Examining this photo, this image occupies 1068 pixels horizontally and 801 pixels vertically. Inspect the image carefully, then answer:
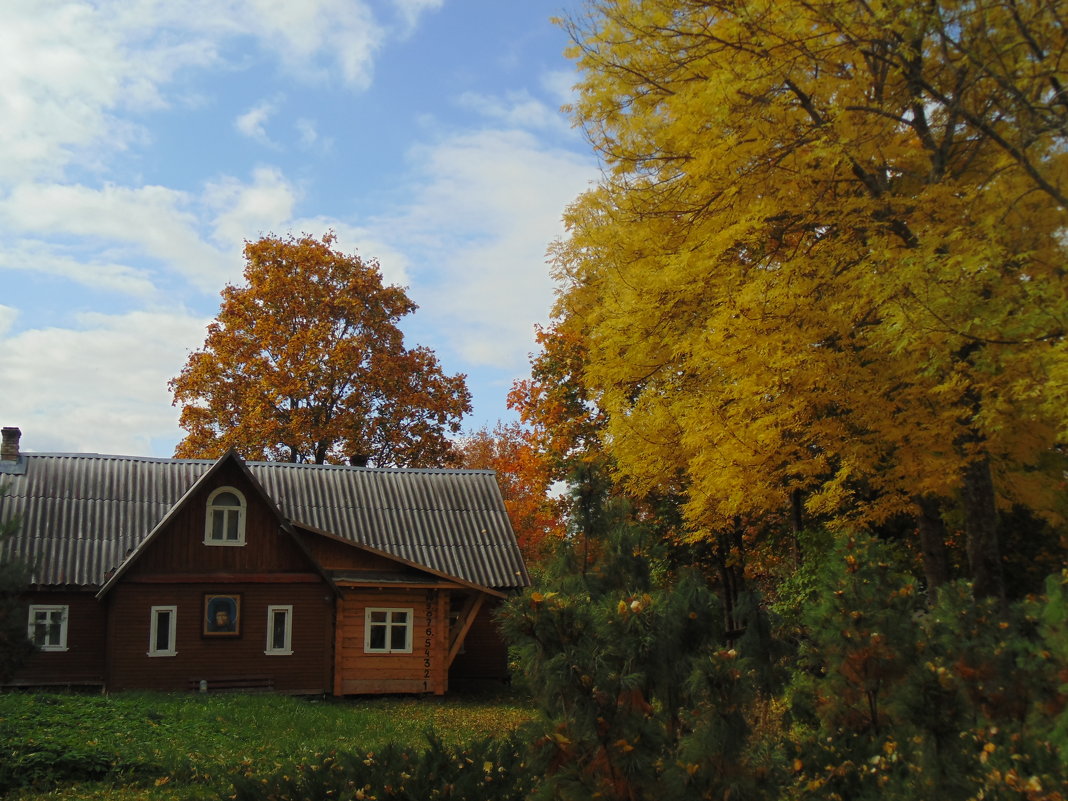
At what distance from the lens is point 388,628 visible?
954 inches

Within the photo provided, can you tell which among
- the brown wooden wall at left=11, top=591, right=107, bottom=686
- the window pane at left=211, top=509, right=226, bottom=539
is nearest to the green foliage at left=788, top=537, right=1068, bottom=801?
the window pane at left=211, top=509, right=226, bottom=539

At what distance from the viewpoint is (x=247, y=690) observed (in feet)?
74.7

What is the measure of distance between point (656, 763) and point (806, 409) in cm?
852

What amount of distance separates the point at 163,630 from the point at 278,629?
2561mm

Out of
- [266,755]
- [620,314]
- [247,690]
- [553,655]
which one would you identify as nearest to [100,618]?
[247,690]

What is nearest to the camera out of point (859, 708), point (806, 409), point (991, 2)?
point (859, 708)

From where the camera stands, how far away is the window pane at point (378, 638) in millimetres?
24141

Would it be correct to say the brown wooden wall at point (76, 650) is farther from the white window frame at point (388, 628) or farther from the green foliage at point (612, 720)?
the green foliage at point (612, 720)

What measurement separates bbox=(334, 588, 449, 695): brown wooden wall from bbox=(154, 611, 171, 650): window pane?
3.81m

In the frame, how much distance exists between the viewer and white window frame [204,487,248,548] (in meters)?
23.3

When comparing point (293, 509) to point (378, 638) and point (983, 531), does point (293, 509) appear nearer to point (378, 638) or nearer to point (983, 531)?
point (378, 638)

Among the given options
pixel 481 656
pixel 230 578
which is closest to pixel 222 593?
pixel 230 578

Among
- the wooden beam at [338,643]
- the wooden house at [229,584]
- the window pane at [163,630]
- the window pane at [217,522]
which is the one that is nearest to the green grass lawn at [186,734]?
the wooden beam at [338,643]

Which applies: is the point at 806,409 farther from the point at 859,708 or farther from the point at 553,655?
the point at 553,655
